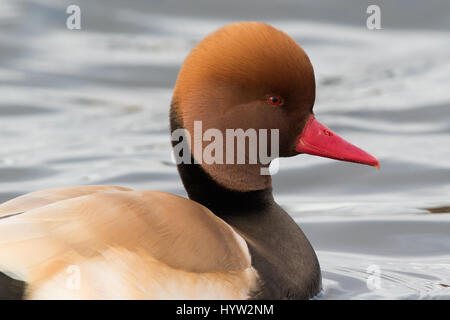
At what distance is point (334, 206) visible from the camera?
20.6ft

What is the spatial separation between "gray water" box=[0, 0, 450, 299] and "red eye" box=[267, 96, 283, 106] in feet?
3.24

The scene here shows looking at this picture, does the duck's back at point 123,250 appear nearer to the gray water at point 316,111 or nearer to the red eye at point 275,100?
the red eye at point 275,100

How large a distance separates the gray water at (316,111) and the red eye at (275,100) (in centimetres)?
99

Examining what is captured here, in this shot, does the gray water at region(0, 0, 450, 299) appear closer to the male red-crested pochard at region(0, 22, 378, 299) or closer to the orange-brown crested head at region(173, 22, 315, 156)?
the male red-crested pochard at region(0, 22, 378, 299)

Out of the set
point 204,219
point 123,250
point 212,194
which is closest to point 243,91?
point 212,194

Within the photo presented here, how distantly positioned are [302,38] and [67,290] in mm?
7528

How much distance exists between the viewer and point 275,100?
Answer: 4156mm

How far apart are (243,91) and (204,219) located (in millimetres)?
603

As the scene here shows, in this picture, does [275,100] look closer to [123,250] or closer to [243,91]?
[243,91]

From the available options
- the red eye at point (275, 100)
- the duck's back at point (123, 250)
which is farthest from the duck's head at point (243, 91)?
the duck's back at point (123, 250)

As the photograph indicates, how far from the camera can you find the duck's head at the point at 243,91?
4004 millimetres

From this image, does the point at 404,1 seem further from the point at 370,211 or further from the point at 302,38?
the point at 370,211

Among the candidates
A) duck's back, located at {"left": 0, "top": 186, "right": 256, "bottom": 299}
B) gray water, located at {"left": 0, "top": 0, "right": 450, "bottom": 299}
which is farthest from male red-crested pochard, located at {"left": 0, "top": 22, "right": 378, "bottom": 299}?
gray water, located at {"left": 0, "top": 0, "right": 450, "bottom": 299}
